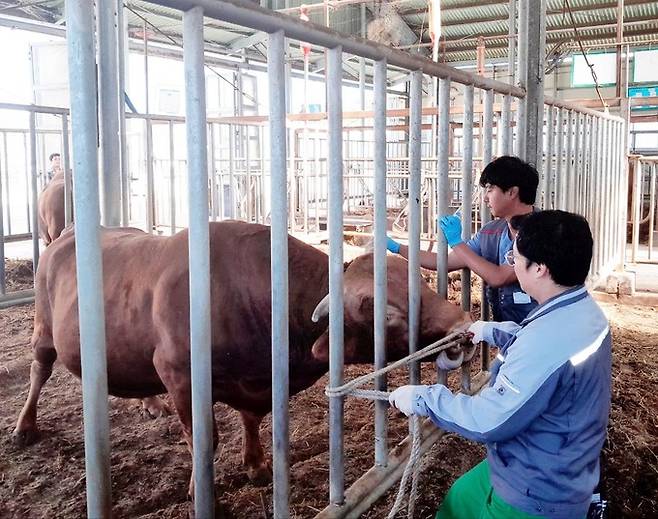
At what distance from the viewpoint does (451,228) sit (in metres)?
3.17

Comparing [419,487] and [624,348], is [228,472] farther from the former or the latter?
[624,348]

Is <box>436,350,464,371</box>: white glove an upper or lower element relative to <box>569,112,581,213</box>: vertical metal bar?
lower

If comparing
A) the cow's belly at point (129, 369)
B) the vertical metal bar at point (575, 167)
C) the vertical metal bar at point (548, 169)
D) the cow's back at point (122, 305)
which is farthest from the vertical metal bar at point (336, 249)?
the vertical metal bar at point (575, 167)

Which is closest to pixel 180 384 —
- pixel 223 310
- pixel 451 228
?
pixel 223 310

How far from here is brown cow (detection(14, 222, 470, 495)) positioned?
2840 millimetres

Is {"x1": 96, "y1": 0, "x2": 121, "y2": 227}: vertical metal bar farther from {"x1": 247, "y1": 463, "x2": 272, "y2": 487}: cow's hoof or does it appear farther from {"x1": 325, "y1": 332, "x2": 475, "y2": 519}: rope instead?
{"x1": 325, "y1": 332, "x2": 475, "y2": 519}: rope

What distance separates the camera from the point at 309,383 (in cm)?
323

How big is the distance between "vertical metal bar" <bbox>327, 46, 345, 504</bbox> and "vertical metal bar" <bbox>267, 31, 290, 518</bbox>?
11.1 inches

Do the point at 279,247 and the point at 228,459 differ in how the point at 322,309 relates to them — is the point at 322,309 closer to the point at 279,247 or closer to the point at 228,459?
the point at 279,247

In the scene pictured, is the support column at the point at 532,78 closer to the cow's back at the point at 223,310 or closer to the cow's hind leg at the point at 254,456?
the cow's back at the point at 223,310

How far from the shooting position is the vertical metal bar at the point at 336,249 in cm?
231

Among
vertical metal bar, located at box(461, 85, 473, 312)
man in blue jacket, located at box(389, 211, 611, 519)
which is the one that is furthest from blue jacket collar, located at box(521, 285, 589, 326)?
vertical metal bar, located at box(461, 85, 473, 312)

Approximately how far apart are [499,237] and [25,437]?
2.80m

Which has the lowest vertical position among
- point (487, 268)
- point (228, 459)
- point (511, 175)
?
point (228, 459)
